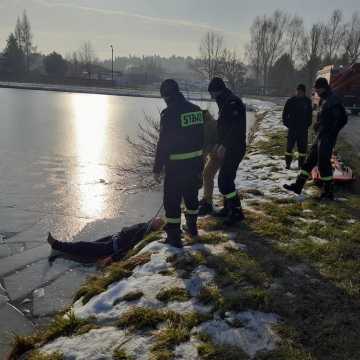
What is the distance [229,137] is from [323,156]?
1.70m

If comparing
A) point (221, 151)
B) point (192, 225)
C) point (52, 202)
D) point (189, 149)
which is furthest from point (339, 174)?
point (52, 202)

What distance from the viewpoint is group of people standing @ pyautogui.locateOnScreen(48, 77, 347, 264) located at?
14.4 ft

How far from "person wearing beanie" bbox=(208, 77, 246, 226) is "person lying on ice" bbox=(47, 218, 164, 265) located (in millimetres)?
1133

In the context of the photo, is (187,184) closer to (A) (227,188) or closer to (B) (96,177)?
(A) (227,188)

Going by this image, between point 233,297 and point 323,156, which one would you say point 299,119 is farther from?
point 233,297

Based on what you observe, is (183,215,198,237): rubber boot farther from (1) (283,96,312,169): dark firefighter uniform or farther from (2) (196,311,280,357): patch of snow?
(1) (283,96,312,169): dark firefighter uniform

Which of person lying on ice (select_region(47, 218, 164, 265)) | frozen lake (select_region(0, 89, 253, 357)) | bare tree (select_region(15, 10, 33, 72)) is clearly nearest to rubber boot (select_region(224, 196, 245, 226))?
person lying on ice (select_region(47, 218, 164, 265))

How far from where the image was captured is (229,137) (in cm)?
504

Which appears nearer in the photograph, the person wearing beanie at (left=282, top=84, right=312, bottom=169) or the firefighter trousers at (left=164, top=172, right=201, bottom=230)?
the firefighter trousers at (left=164, top=172, right=201, bottom=230)

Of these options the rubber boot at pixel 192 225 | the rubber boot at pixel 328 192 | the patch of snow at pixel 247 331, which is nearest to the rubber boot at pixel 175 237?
the rubber boot at pixel 192 225

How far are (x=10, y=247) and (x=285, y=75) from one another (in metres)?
56.8

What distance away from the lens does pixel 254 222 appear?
5320 millimetres

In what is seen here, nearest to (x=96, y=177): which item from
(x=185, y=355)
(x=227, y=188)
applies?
(x=227, y=188)

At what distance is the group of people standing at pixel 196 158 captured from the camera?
4.39m
